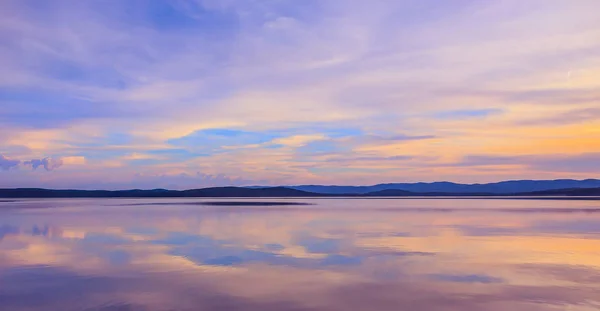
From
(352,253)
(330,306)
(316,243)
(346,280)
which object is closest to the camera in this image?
(330,306)

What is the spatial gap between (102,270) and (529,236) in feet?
48.5

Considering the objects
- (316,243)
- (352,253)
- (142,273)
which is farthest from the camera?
(316,243)

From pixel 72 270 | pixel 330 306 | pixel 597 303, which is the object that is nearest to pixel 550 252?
pixel 597 303

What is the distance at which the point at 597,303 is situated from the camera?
338 inches

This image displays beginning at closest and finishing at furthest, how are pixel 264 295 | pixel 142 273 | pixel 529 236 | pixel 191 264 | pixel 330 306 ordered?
pixel 330 306 → pixel 264 295 → pixel 142 273 → pixel 191 264 → pixel 529 236

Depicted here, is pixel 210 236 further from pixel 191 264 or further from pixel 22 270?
pixel 22 270

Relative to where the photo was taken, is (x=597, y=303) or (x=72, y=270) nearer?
(x=597, y=303)

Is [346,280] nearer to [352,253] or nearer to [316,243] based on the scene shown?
[352,253]

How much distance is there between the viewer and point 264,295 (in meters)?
9.34

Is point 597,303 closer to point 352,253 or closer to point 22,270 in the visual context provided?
point 352,253

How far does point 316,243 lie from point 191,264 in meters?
5.46

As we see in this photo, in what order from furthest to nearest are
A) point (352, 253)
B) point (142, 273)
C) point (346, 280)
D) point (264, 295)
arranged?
point (352, 253) → point (142, 273) → point (346, 280) → point (264, 295)

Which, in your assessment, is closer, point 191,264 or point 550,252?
point 191,264

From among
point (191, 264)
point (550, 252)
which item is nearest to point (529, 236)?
point (550, 252)
